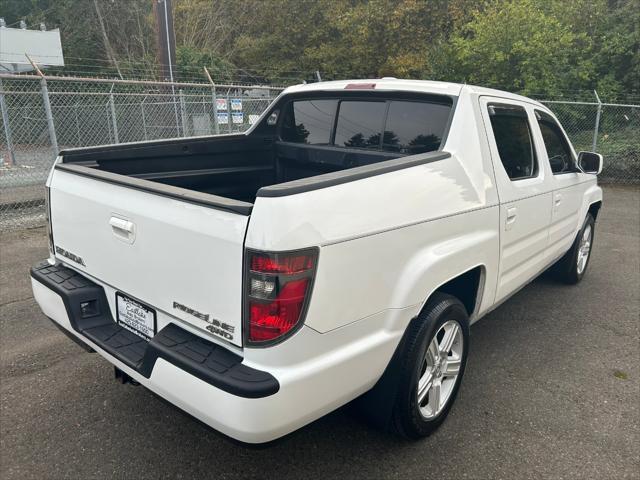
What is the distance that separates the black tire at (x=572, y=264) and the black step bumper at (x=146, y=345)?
13.5 feet

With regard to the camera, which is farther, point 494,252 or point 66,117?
point 66,117

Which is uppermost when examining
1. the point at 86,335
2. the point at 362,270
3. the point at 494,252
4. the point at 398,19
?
the point at 398,19

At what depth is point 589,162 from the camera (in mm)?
4543

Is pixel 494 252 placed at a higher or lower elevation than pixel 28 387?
higher

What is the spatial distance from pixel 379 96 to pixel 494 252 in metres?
1.31

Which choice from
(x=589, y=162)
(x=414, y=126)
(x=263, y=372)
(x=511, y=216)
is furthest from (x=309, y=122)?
(x=589, y=162)

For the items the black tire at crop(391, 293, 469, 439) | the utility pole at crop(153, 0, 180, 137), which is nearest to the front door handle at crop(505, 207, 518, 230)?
the black tire at crop(391, 293, 469, 439)

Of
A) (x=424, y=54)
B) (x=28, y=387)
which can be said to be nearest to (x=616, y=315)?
(x=28, y=387)

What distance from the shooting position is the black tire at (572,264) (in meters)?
4.98


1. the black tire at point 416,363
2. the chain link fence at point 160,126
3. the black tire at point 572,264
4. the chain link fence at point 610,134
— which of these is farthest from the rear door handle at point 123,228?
the chain link fence at point 610,134

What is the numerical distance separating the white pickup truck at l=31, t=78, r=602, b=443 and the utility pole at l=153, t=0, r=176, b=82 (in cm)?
880

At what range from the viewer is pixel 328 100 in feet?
12.3

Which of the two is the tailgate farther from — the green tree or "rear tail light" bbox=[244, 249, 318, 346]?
the green tree

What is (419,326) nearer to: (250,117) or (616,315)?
(616,315)
